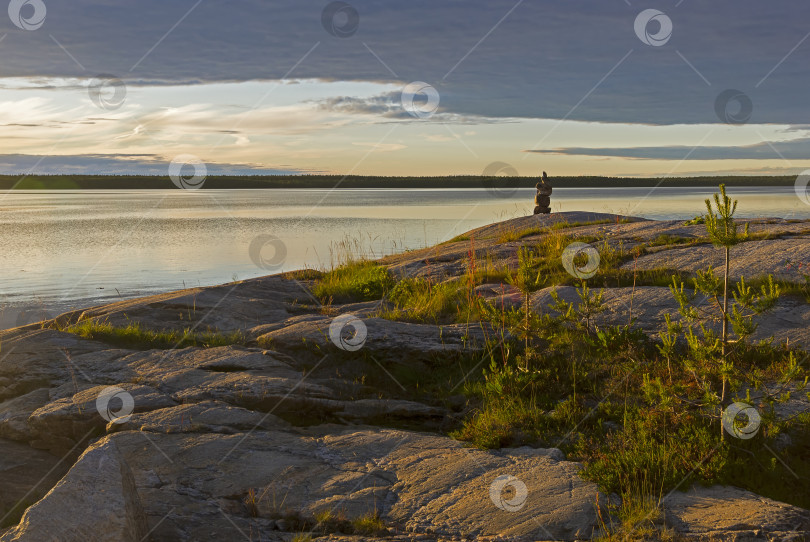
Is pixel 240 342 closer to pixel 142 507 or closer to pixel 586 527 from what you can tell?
pixel 142 507

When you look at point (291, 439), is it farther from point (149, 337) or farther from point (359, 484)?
point (149, 337)

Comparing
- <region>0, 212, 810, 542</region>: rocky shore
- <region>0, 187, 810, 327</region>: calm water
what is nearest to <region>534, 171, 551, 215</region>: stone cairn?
<region>0, 187, 810, 327</region>: calm water

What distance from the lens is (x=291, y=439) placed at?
21.0 ft

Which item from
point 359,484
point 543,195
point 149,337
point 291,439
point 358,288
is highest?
point 543,195

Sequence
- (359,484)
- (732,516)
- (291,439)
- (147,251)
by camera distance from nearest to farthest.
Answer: (732,516)
(359,484)
(291,439)
(147,251)

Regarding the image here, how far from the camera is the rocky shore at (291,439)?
474cm

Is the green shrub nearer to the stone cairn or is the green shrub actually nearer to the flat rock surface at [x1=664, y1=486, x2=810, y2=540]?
the flat rock surface at [x1=664, y1=486, x2=810, y2=540]

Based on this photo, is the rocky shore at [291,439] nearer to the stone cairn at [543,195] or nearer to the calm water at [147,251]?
the calm water at [147,251]

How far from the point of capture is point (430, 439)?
6.39m

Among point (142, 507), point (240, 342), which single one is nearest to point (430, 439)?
point (142, 507)

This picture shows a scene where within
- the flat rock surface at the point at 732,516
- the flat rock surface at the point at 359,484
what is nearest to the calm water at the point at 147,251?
the flat rock surface at the point at 359,484

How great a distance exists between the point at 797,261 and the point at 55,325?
12452 mm

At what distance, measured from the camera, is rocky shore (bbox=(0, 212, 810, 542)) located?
4.74 m

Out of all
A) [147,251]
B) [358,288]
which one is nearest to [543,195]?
[358,288]
